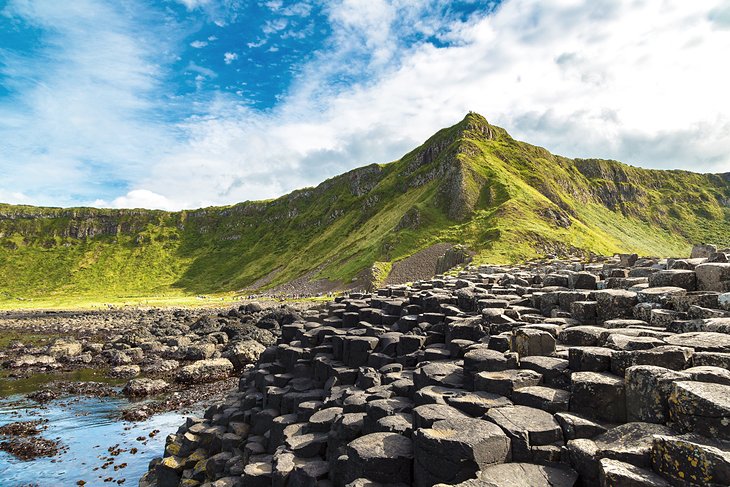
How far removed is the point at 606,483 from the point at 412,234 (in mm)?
86382

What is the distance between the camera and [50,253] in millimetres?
173750

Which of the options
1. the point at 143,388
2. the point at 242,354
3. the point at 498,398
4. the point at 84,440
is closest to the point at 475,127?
the point at 242,354

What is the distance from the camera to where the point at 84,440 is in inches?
785

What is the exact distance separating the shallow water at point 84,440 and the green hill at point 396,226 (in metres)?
51.8

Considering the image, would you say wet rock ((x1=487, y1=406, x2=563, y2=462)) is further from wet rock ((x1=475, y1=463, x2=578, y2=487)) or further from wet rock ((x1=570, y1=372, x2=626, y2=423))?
wet rock ((x1=570, y1=372, x2=626, y2=423))

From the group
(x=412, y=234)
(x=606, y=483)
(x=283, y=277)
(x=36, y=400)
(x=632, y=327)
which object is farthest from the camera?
(x=283, y=277)

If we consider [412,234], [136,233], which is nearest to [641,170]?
[412,234]

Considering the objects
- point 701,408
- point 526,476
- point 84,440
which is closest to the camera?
point 701,408

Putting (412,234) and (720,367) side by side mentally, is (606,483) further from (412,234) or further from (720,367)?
(412,234)

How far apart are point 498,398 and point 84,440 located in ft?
67.2

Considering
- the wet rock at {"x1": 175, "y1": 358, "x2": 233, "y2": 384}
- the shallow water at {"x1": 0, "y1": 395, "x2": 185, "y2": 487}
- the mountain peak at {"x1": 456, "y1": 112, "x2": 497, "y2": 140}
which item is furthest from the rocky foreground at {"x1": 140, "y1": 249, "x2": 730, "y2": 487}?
the mountain peak at {"x1": 456, "y1": 112, "x2": 497, "y2": 140}

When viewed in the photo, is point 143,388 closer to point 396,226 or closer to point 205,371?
point 205,371

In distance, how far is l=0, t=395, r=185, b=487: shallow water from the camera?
16641 mm

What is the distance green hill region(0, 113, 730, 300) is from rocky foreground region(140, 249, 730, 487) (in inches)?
2020
